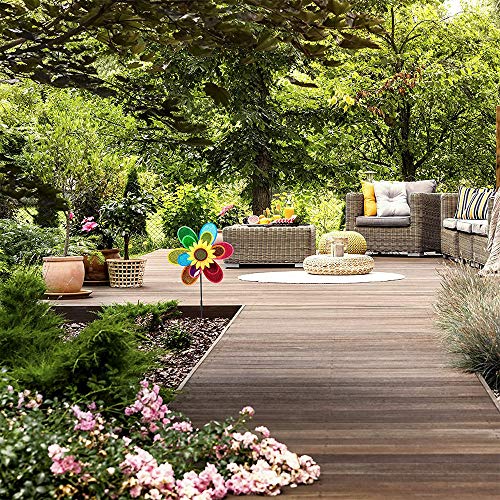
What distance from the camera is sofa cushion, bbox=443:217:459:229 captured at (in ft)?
32.7

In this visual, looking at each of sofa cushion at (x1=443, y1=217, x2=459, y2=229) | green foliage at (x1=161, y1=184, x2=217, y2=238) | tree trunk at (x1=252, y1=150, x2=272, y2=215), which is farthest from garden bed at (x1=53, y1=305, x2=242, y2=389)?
green foliage at (x1=161, y1=184, x2=217, y2=238)

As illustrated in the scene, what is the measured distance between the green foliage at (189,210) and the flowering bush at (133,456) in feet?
35.2

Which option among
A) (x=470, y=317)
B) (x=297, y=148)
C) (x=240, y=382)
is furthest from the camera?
(x=297, y=148)

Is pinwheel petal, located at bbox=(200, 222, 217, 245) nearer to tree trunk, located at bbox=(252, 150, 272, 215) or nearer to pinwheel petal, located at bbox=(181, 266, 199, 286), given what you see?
pinwheel petal, located at bbox=(181, 266, 199, 286)

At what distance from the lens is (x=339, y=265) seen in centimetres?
902

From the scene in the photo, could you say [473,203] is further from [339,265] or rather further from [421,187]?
[421,187]

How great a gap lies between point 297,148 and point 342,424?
9800 mm

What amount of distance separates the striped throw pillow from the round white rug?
1.19 meters

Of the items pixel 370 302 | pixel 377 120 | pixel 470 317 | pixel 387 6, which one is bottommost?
pixel 370 302

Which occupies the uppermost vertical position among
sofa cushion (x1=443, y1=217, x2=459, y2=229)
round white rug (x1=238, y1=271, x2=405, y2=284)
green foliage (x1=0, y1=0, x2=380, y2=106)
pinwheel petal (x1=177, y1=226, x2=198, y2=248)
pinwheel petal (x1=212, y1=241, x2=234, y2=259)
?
green foliage (x1=0, y1=0, x2=380, y2=106)

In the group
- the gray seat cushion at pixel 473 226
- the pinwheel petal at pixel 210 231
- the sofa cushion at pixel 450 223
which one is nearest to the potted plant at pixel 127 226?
the pinwheel petal at pixel 210 231

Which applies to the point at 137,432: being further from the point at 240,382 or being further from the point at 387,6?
the point at 387,6

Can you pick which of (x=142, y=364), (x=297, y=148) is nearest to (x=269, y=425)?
(x=142, y=364)

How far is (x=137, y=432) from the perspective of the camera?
2.71m
